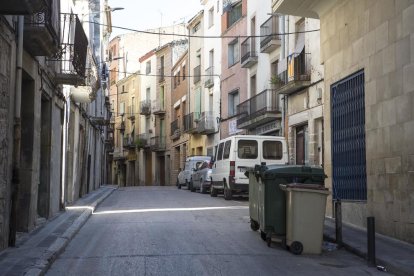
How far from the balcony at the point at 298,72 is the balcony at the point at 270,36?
10.6 ft

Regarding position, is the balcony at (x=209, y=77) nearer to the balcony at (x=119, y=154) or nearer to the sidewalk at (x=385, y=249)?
the sidewalk at (x=385, y=249)

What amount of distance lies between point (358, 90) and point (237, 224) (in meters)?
3.77

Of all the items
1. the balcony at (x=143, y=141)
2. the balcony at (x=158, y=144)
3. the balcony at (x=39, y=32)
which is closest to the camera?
the balcony at (x=39, y=32)

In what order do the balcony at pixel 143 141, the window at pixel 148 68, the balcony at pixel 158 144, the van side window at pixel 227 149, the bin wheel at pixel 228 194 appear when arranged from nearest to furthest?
the van side window at pixel 227 149 < the bin wheel at pixel 228 194 < the balcony at pixel 158 144 < the balcony at pixel 143 141 < the window at pixel 148 68

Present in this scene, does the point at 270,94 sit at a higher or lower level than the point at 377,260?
higher

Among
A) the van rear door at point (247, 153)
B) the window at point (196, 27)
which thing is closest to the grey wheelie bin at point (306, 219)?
the van rear door at point (247, 153)

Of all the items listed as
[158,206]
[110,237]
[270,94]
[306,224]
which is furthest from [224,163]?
[306,224]

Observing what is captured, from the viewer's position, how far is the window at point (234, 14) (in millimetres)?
30702

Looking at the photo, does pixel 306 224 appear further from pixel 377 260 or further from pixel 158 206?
pixel 158 206

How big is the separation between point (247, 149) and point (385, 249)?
10.6m

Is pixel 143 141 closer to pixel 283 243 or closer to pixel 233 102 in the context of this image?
pixel 233 102

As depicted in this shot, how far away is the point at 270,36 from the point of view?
75.8ft

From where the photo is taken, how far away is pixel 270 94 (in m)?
23.5

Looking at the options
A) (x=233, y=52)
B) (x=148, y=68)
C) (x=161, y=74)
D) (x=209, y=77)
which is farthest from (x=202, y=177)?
(x=148, y=68)
